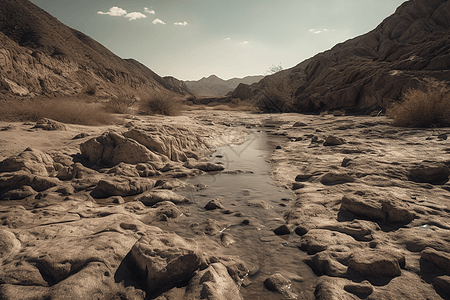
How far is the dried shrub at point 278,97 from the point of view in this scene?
890 inches

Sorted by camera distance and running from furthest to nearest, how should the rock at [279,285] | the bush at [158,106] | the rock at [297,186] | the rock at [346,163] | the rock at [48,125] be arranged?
the bush at [158,106] < the rock at [48,125] < the rock at [346,163] < the rock at [297,186] < the rock at [279,285]

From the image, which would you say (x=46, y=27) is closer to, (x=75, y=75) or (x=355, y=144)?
(x=75, y=75)

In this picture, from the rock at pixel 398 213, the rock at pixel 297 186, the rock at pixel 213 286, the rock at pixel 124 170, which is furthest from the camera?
the rock at pixel 124 170

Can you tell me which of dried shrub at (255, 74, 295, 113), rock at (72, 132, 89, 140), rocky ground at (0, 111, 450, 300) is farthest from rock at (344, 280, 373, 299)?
dried shrub at (255, 74, 295, 113)

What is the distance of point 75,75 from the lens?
26.0 m

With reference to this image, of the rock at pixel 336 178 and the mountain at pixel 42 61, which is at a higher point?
the mountain at pixel 42 61

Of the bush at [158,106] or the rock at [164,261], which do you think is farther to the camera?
the bush at [158,106]

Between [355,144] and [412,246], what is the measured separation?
4648 mm

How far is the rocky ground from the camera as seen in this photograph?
5.09 feet

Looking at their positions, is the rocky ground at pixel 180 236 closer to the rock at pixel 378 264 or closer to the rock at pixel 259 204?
the rock at pixel 378 264

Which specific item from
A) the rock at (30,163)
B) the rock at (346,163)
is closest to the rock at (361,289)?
the rock at (346,163)

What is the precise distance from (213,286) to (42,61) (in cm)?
2803

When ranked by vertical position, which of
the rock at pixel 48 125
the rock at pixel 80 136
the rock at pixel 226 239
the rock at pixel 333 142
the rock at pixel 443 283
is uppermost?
the rock at pixel 48 125

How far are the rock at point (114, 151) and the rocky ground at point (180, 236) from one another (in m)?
0.02
